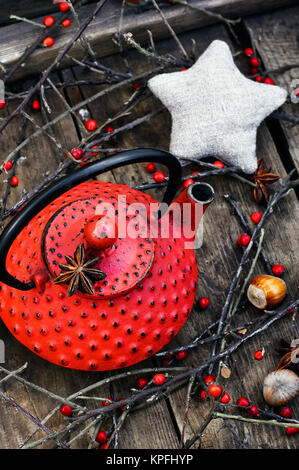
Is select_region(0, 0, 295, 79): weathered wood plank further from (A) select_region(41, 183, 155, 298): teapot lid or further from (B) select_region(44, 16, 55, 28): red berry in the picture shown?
(A) select_region(41, 183, 155, 298): teapot lid

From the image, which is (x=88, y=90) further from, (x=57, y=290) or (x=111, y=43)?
(x=57, y=290)

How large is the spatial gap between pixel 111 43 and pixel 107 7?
76mm

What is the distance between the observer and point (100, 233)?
0.68 metres

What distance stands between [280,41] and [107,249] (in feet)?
2.42

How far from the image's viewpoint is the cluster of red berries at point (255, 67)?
1152 mm

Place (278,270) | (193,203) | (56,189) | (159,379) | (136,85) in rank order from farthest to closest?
(136,85)
(278,270)
(159,379)
(193,203)
(56,189)

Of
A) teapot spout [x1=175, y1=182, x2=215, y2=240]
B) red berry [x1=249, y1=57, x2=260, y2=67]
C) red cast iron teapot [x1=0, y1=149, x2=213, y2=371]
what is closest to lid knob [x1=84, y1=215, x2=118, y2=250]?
red cast iron teapot [x1=0, y1=149, x2=213, y2=371]

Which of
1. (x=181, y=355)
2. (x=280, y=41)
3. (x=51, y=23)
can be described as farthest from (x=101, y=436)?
(x=280, y=41)

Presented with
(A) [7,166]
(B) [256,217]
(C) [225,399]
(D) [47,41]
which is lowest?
(C) [225,399]

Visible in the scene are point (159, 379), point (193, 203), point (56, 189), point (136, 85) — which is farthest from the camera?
point (136, 85)

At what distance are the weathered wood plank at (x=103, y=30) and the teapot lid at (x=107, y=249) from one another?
44 centimetres

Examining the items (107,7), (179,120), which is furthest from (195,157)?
(107,7)

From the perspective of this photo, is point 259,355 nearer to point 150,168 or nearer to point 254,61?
point 150,168

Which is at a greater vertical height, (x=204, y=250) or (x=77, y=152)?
(x=77, y=152)
